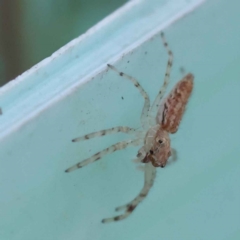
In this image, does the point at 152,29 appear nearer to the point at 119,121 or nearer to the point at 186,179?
the point at 119,121

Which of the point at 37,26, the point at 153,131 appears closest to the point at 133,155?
the point at 153,131

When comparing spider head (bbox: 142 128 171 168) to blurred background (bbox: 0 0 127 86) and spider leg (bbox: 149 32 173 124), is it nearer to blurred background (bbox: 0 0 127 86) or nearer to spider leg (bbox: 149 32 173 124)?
spider leg (bbox: 149 32 173 124)

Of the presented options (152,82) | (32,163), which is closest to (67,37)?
(152,82)

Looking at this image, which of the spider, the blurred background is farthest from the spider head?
the blurred background

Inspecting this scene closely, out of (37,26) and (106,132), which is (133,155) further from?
(37,26)

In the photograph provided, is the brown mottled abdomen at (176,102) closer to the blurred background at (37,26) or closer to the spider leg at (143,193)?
the spider leg at (143,193)

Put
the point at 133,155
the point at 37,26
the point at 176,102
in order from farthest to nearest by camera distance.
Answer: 1. the point at 37,26
2. the point at 133,155
3. the point at 176,102
